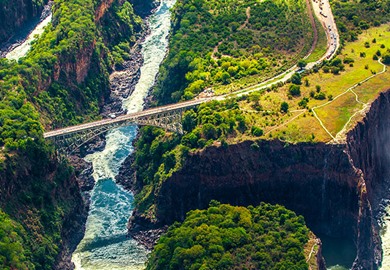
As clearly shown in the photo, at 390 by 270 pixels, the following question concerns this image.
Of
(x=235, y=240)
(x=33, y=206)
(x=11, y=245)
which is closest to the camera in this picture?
(x=11, y=245)

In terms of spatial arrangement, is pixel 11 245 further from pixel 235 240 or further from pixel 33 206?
pixel 235 240

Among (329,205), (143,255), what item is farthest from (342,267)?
(143,255)

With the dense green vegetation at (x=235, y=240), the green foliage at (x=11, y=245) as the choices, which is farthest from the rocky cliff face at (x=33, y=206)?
the dense green vegetation at (x=235, y=240)

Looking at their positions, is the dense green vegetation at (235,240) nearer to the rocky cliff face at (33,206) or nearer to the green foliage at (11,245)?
the rocky cliff face at (33,206)

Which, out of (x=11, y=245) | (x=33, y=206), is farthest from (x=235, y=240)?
(x=33, y=206)

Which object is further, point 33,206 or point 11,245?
point 33,206

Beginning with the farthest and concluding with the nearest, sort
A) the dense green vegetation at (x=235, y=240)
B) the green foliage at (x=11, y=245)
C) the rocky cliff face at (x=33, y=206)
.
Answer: the rocky cliff face at (x=33, y=206)
the dense green vegetation at (x=235, y=240)
the green foliage at (x=11, y=245)

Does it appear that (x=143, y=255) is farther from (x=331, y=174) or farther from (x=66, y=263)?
(x=331, y=174)

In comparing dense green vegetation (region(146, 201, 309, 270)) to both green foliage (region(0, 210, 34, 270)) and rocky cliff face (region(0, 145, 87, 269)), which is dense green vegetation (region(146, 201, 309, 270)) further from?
green foliage (region(0, 210, 34, 270))

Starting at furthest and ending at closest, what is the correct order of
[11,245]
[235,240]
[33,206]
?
[33,206] < [235,240] < [11,245]
